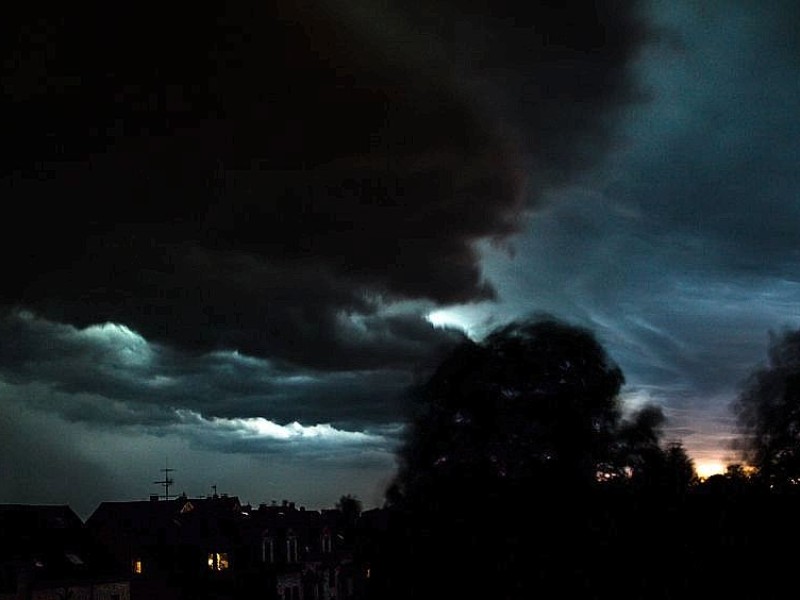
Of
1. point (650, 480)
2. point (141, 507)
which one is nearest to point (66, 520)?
point (141, 507)

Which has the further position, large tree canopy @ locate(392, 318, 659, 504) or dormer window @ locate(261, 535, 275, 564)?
dormer window @ locate(261, 535, 275, 564)

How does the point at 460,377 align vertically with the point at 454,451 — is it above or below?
above

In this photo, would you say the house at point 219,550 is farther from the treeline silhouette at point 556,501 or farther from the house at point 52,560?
the treeline silhouette at point 556,501

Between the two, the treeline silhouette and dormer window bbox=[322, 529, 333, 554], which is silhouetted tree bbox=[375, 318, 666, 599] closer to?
the treeline silhouette

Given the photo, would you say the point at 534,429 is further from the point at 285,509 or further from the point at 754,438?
the point at 285,509

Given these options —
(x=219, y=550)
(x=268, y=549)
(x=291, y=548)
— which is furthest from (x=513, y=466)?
(x=291, y=548)

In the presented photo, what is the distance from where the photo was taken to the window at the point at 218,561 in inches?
2739

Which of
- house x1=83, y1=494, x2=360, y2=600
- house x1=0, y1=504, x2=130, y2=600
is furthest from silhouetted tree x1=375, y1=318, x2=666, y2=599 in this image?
house x1=0, y1=504, x2=130, y2=600

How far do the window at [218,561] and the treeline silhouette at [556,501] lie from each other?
103ft

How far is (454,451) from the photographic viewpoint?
1629 inches

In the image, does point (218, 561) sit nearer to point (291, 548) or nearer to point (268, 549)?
point (268, 549)

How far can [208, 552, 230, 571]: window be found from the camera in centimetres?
6956

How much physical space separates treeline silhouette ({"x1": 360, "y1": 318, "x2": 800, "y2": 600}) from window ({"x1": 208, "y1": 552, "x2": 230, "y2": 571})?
103 ft

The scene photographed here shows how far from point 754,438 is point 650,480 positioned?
42.3 meters
